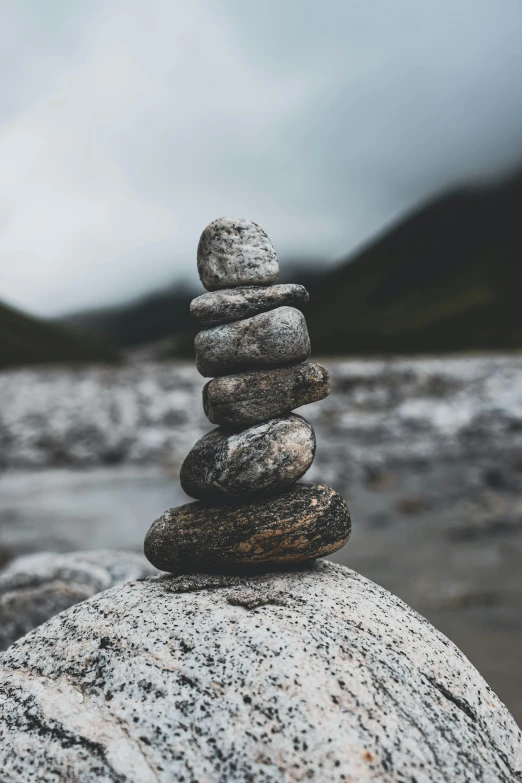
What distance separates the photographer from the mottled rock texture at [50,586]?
650 cm

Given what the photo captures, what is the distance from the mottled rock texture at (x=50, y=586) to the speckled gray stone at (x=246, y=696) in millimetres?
2487

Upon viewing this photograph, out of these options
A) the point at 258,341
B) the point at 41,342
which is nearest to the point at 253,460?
the point at 258,341

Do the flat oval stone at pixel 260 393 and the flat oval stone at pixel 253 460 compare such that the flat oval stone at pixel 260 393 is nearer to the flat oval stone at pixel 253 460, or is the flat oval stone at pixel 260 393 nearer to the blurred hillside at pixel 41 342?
the flat oval stone at pixel 253 460

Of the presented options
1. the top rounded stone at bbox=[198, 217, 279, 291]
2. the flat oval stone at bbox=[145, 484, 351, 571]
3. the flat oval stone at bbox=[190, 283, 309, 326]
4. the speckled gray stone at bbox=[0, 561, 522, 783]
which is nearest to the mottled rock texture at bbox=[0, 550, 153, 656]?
the speckled gray stone at bbox=[0, 561, 522, 783]

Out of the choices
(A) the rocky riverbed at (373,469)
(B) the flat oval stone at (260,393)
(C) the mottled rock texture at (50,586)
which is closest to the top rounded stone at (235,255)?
(B) the flat oval stone at (260,393)

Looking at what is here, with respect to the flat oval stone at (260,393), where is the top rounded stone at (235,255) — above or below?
above

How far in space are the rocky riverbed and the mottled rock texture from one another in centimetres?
467

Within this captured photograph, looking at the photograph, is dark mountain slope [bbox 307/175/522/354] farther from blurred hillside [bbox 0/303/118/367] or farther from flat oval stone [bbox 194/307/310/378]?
flat oval stone [bbox 194/307/310/378]

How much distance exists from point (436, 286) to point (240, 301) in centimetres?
10573

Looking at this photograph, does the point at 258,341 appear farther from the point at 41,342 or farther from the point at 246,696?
the point at 41,342

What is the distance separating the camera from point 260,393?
15.4 ft

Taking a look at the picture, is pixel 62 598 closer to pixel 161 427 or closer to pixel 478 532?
pixel 478 532

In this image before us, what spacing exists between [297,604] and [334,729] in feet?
3.03

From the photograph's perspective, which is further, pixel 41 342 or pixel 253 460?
pixel 41 342
